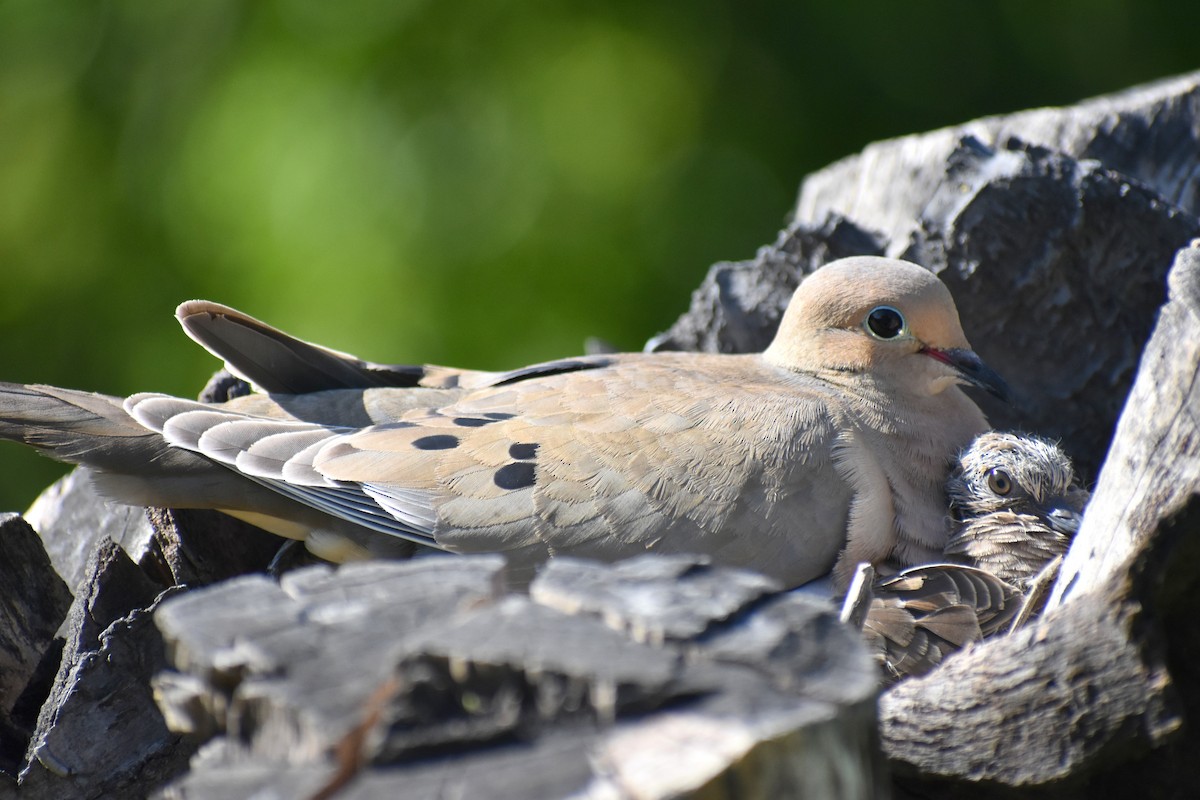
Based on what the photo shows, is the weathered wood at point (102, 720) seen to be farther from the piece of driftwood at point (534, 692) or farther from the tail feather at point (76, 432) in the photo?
the piece of driftwood at point (534, 692)

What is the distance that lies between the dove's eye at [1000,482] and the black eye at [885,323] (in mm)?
415

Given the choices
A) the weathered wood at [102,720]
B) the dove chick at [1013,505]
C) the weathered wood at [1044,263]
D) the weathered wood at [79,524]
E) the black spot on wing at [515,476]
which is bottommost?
the weathered wood at [102,720]

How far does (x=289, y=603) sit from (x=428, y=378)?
5.44 feet

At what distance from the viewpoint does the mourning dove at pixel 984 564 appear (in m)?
2.24

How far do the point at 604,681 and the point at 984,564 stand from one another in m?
1.62

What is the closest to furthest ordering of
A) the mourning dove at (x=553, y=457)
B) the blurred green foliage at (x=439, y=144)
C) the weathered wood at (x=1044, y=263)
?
1. the mourning dove at (x=553, y=457)
2. the weathered wood at (x=1044, y=263)
3. the blurred green foliage at (x=439, y=144)

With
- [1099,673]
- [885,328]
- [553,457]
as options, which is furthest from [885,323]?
[1099,673]

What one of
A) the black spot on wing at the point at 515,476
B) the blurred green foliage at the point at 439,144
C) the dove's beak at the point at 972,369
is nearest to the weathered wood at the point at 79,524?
the black spot on wing at the point at 515,476

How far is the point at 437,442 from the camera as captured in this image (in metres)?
Answer: 2.48

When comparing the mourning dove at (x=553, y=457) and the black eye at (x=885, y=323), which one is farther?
the black eye at (x=885, y=323)

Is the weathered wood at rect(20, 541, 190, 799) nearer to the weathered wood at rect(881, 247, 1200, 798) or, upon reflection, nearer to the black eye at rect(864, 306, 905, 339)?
the weathered wood at rect(881, 247, 1200, 798)

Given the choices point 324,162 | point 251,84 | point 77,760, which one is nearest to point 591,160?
point 324,162

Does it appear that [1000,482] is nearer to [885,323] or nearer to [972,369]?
[972,369]

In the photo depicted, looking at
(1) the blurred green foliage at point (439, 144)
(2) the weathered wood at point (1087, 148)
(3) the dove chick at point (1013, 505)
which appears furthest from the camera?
(1) the blurred green foliage at point (439, 144)
